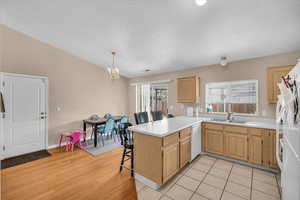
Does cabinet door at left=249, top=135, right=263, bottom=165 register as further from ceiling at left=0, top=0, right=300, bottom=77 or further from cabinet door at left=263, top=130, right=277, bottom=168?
ceiling at left=0, top=0, right=300, bottom=77

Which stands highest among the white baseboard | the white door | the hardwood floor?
the white door

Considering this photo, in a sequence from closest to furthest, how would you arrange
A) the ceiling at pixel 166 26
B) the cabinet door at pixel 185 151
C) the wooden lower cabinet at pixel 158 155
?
the ceiling at pixel 166 26 → the wooden lower cabinet at pixel 158 155 → the cabinet door at pixel 185 151

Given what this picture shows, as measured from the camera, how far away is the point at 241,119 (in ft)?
10.3

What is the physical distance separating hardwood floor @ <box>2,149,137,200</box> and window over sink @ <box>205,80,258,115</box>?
114 inches

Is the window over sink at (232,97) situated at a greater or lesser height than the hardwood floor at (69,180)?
greater

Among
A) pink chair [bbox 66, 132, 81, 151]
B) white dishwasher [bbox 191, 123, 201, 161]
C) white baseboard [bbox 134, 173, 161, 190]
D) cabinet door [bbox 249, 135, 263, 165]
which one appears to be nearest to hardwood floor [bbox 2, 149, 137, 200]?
white baseboard [bbox 134, 173, 161, 190]

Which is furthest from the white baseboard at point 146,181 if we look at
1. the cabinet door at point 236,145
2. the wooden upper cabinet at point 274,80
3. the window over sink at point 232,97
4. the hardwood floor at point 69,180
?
the wooden upper cabinet at point 274,80

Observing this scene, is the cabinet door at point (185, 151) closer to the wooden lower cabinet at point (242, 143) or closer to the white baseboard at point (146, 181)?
the white baseboard at point (146, 181)

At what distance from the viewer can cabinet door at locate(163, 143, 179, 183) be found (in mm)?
1929

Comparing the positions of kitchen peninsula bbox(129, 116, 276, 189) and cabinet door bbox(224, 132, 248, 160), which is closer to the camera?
kitchen peninsula bbox(129, 116, 276, 189)

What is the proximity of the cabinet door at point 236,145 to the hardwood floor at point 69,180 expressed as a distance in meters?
2.17

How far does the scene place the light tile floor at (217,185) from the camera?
182 centimetres

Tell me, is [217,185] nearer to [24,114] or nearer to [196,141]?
[196,141]

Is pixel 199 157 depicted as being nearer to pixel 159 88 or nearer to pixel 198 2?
pixel 159 88
